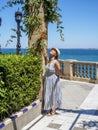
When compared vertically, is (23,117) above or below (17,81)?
below

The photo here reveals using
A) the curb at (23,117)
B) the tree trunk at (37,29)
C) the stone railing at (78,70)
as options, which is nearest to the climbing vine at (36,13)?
the tree trunk at (37,29)

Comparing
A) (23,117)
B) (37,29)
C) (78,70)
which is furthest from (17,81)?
(78,70)

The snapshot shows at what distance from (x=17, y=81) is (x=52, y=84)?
1.33 m

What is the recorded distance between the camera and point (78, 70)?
1441 centimetres

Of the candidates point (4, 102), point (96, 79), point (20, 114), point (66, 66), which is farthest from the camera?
point (66, 66)

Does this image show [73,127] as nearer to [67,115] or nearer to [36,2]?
[67,115]

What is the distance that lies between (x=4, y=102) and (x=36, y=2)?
2906mm

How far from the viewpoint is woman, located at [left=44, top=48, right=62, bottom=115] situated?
7.32m

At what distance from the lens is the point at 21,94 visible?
21.6 feet

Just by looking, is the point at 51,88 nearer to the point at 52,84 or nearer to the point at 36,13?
the point at 52,84

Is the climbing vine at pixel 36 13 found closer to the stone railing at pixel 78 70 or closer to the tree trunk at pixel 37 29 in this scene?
the tree trunk at pixel 37 29

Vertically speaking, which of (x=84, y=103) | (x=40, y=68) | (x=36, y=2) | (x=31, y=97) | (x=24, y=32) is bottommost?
(x=84, y=103)

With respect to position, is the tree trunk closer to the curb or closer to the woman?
the woman

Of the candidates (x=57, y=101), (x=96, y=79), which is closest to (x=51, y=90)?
(x=57, y=101)
